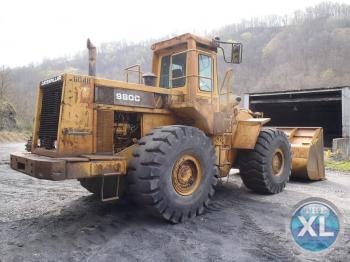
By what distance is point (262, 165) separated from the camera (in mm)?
6883

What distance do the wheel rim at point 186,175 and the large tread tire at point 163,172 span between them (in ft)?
0.24

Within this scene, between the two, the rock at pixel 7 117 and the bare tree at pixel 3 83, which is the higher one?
the bare tree at pixel 3 83

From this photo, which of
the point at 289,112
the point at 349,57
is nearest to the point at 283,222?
the point at 289,112

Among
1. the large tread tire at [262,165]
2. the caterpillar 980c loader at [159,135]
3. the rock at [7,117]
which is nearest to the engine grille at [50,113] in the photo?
the caterpillar 980c loader at [159,135]

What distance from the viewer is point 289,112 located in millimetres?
22781

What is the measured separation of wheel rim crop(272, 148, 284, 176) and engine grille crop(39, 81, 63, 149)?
442 centimetres

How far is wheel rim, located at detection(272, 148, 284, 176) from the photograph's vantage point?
7475 mm

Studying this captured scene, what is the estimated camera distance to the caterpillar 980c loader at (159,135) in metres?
4.78

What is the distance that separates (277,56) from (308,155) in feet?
227

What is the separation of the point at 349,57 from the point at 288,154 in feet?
215

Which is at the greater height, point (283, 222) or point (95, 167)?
point (95, 167)

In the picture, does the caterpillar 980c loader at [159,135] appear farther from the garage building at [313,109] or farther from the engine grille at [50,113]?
the garage building at [313,109]

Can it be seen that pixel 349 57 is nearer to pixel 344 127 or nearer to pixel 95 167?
pixel 344 127

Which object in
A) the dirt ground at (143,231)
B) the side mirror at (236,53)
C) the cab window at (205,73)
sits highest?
the side mirror at (236,53)
